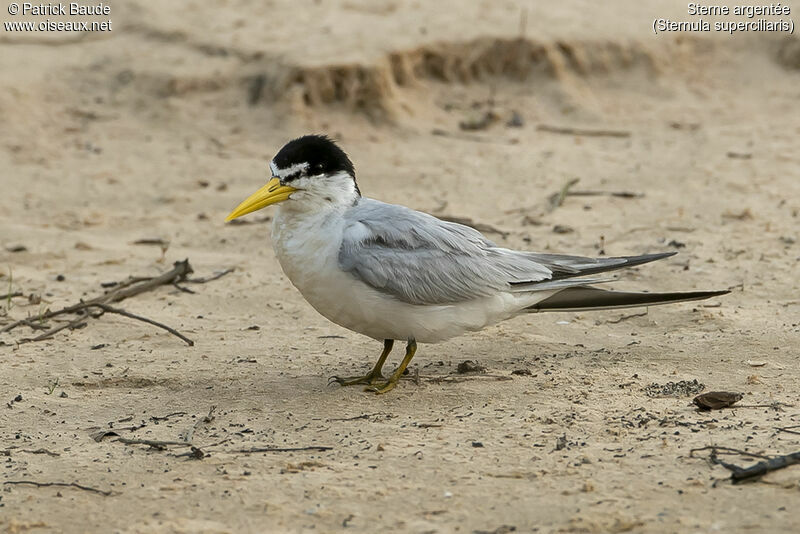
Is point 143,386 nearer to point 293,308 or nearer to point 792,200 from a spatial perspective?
point 293,308

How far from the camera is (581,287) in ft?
16.0

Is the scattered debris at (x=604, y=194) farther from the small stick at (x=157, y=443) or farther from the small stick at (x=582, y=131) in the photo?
the small stick at (x=157, y=443)

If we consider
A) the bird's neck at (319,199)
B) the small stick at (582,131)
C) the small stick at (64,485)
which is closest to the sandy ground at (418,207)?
the small stick at (64,485)

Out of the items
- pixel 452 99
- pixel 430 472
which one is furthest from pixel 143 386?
pixel 452 99

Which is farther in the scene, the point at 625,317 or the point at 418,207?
the point at 418,207

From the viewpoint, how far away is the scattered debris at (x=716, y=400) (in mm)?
4137

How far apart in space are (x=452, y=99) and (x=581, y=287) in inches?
178

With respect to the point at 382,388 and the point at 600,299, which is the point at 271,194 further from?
the point at 600,299

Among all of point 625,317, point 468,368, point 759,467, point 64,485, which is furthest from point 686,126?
point 64,485

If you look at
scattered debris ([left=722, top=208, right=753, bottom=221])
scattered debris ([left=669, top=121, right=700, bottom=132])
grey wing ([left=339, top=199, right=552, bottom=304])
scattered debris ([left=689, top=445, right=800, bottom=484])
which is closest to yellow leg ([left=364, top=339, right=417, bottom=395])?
grey wing ([left=339, top=199, right=552, bottom=304])

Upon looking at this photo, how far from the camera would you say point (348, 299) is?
448 centimetres

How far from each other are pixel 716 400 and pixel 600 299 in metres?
0.84

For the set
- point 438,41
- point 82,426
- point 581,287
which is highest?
point 438,41

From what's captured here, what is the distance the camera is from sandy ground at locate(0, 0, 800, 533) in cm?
359
